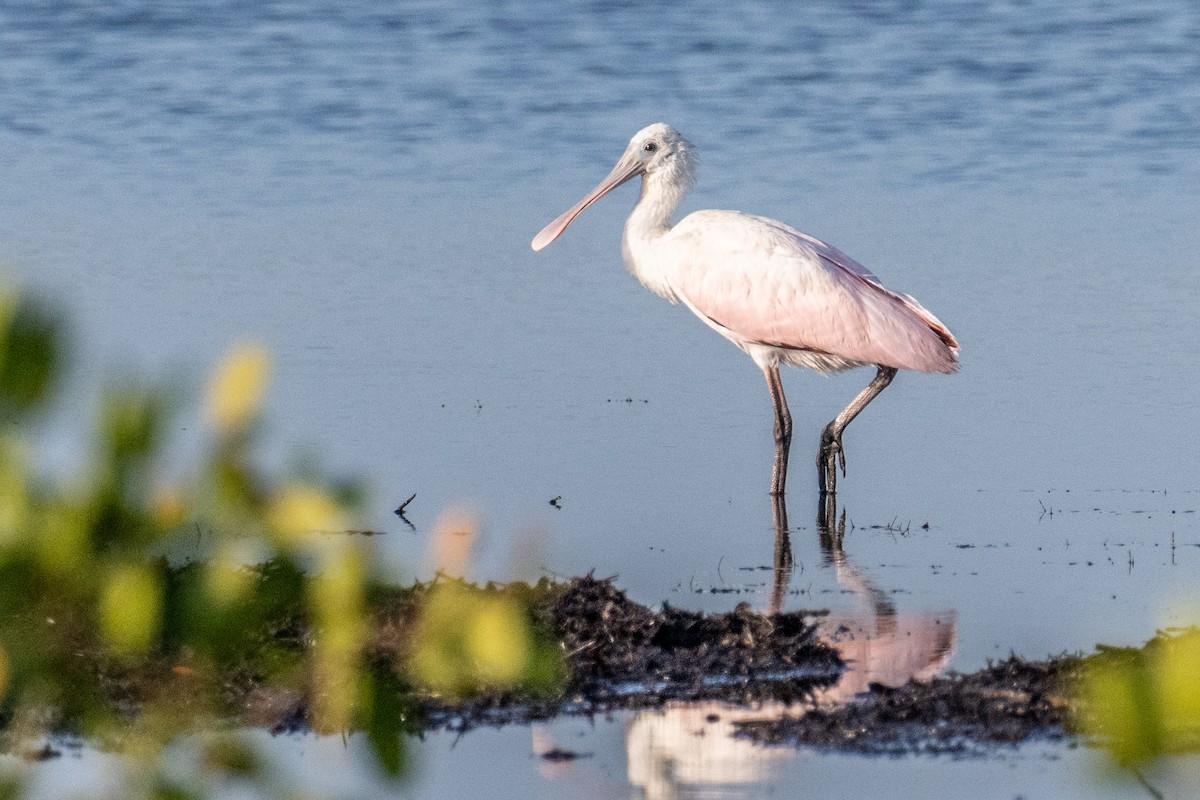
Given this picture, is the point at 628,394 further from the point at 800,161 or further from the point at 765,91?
the point at 765,91

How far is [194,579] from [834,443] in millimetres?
6888

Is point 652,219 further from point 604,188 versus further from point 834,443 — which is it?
point 834,443

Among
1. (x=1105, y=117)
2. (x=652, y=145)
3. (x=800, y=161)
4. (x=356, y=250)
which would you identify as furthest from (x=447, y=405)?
(x=1105, y=117)

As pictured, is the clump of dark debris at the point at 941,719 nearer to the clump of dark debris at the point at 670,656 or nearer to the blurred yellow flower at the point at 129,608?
the clump of dark debris at the point at 670,656

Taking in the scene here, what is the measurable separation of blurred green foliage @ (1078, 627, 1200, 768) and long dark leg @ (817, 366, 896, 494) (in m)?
6.86

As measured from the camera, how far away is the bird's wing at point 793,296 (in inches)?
318

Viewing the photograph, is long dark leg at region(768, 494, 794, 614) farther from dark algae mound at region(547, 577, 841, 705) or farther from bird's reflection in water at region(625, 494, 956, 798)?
dark algae mound at region(547, 577, 841, 705)

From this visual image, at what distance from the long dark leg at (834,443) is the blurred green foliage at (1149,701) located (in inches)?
270

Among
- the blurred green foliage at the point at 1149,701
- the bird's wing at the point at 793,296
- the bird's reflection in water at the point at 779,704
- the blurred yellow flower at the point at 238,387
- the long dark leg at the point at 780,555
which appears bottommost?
the long dark leg at the point at 780,555

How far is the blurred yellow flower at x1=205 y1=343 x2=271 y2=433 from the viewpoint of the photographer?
1.13 metres

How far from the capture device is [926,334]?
807cm

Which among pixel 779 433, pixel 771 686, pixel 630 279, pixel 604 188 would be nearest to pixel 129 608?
pixel 771 686

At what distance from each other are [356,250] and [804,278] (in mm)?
4953

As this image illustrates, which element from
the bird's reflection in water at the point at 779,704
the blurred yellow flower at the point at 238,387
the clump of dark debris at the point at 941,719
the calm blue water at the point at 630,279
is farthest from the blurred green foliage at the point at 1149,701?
the clump of dark debris at the point at 941,719
